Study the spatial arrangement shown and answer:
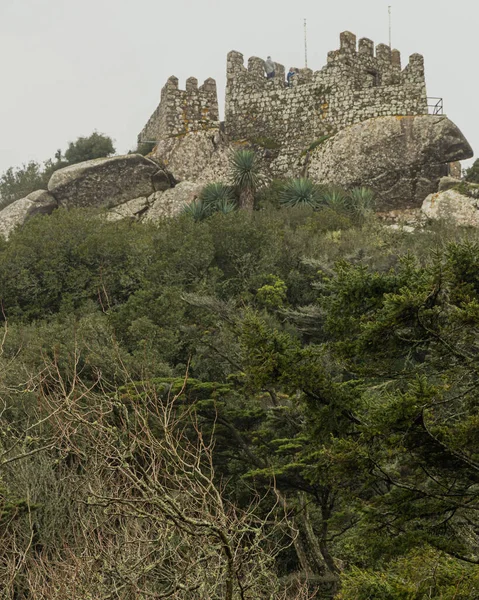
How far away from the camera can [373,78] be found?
41.2 metres

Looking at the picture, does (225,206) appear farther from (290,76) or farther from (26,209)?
(26,209)

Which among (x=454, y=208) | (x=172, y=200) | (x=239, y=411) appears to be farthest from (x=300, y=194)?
(x=239, y=411)

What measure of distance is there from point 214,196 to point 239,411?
684 inches

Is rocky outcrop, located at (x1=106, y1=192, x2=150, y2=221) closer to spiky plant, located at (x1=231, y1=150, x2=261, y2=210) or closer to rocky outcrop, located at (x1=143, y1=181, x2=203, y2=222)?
rocky outcrop, located at (x1=143, y1=181, x2=203, y2=222)

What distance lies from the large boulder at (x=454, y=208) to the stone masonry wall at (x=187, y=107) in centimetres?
847

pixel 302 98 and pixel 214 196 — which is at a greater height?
pixel 302 98

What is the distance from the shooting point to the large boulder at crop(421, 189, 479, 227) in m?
37.9

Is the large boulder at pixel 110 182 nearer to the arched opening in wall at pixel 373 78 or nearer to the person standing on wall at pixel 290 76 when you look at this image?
the person standing on wall at pixel 290 76

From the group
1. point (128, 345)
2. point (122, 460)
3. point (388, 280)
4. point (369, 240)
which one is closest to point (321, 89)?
point (369, 240)

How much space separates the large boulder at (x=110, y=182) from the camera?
135 feet

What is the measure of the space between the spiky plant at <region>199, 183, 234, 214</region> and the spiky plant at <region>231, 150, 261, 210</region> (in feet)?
1.41

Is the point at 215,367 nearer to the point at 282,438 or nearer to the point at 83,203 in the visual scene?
the point at 282,438

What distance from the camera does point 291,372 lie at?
554 inches

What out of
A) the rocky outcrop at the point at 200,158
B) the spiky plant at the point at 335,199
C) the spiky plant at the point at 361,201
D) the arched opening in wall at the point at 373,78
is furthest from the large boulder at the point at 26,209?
the arched opening in wall at the point at 373,78
